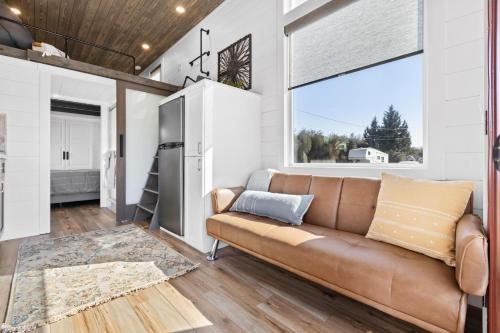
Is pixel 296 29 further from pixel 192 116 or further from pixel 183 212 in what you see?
pixel 183 212

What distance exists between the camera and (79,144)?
6.47 metres

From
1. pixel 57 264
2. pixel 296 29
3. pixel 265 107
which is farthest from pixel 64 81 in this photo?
pixel 296 29

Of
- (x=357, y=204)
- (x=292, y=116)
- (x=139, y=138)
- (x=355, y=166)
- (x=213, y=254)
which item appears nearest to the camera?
(x=357, y=204)

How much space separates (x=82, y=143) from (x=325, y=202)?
7.00 m

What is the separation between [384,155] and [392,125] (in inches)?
10.5

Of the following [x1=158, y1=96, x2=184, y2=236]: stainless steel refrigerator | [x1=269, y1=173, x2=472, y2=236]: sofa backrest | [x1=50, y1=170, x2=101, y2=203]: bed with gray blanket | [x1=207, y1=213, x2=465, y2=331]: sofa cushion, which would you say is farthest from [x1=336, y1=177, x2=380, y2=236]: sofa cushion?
[x1=50, y1=170, x2=101, y2=203]: bed with gray blanket

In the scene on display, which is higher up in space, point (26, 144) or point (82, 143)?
point (82, 143)

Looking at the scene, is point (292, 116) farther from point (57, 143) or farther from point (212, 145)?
point (57, 143)

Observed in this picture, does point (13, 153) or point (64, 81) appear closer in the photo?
point (13, 153)

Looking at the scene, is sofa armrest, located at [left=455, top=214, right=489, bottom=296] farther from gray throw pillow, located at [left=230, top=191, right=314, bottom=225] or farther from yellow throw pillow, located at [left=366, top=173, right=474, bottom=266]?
gray throw pillow, located at [left=230, top=191, right=314, bottom=225]

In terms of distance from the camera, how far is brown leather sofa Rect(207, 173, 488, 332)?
1.00 meters

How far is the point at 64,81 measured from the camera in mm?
3834

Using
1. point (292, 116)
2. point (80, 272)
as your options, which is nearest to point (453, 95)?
point (292, 116)

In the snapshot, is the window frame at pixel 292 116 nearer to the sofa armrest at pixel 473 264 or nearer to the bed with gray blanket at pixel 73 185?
the sofa armrest at pixel 473 264
